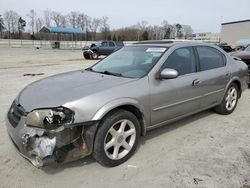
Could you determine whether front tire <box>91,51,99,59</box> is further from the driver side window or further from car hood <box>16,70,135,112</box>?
car hood <box>16,70,135,112</box>

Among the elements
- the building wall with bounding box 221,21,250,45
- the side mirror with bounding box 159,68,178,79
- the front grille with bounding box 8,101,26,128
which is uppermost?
the building wall with bounding box 221,21,250,45

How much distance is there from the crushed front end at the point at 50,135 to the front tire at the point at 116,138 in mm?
163

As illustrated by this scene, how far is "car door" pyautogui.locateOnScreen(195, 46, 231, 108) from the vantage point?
4.34 meters

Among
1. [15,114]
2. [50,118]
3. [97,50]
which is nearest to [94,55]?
[97,50]

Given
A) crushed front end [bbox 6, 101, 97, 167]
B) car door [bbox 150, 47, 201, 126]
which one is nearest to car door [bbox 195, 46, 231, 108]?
car door [bbox 150, 47, 201, 126]

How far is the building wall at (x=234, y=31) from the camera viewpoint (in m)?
58.6

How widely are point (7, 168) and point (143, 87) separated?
204 centimetres

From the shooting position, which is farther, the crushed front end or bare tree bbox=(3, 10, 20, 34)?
bare tree bbox=(3, 10, 20, 34)

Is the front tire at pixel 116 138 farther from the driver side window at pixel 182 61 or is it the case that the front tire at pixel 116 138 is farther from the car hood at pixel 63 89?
the driver side window at pixel 182 61

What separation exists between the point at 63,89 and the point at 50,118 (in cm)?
55

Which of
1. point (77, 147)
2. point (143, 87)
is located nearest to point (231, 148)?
point (143, 87)

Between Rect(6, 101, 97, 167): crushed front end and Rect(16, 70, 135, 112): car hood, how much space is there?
13 centimetres

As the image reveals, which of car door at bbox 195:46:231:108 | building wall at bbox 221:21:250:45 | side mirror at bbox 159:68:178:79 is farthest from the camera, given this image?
building wall at bbox 221:21:250:45

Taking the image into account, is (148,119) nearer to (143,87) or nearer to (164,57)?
(143,87)
